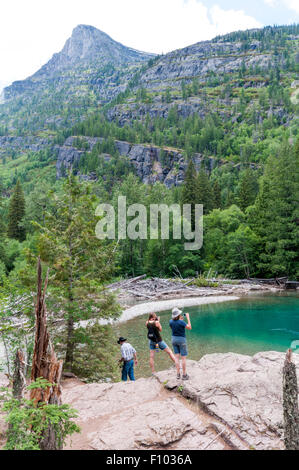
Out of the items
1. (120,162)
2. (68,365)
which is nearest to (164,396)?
(68,365)

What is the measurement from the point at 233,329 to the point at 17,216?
4172 cm

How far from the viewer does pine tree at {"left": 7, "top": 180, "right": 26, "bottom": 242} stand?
4852 centimetres

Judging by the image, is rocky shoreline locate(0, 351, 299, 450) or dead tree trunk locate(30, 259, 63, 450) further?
rocky shoreline locate(0, 351, 299, 450)

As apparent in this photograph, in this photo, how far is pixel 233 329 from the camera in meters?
19.6

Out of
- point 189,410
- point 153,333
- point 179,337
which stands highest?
point 179,337

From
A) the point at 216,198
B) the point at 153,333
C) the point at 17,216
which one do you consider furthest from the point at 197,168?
the point at 153,333

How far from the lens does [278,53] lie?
619 feet

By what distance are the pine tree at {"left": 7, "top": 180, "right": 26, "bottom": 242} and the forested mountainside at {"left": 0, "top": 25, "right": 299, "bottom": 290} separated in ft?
0.56

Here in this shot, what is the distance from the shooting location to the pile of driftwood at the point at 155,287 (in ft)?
107

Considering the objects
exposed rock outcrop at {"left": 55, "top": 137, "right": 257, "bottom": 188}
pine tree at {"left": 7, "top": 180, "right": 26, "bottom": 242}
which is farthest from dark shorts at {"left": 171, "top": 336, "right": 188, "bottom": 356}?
exposed rock outcrop at {"left": 55, "top": 137, "right": 257, "bottom": 188}

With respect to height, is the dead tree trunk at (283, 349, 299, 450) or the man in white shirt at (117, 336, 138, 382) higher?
the dead tree trunk at (283, 349, 299, 450)

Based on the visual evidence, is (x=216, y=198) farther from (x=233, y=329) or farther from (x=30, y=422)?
(x=30, y=422)

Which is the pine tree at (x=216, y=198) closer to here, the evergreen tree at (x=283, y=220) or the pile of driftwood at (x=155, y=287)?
the evergreen tree at (x=283, y=220)

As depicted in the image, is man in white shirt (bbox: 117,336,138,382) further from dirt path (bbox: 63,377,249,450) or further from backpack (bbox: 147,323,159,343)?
dirt path (bbox: 63,377,249,450)
